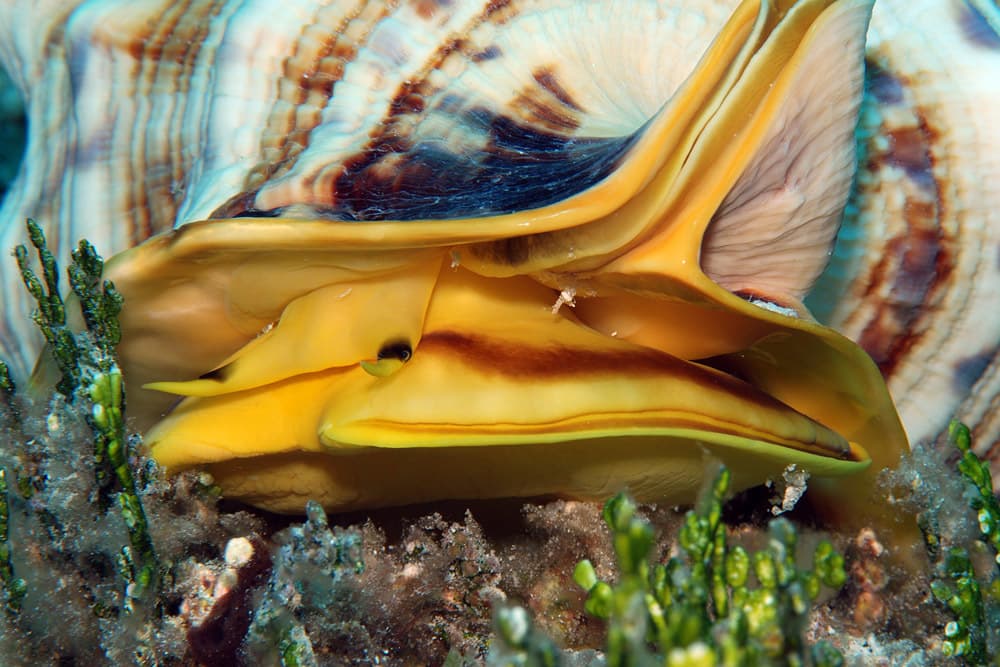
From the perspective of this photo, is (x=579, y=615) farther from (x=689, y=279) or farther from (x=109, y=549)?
(x=109, y=549)

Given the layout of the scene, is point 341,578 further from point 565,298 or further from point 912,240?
point 912,240

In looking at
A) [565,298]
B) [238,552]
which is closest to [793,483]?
[565,298]

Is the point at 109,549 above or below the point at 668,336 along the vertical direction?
below

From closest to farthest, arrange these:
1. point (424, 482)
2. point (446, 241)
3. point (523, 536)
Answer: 1. point (446, 241)
2. point (424, 482)
3. point (523, 536)

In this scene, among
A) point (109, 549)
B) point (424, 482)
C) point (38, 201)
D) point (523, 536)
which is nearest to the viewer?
point (109, 549)

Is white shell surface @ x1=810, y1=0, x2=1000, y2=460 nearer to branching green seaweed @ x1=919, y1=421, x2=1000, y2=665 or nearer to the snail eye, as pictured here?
branching green seaweed @ x1=919, y1=421, x2=1000, y2=665

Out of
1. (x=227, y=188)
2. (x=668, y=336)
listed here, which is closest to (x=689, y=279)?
(x=668, y=336)
